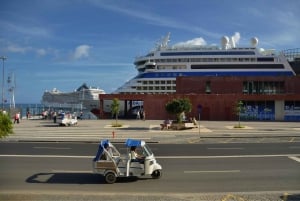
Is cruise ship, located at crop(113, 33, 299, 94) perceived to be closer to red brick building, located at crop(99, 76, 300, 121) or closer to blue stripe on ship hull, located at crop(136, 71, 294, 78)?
blue stripe on ship hull, located at crop(136, 71, 294, 78)

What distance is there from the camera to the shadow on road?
14.2m

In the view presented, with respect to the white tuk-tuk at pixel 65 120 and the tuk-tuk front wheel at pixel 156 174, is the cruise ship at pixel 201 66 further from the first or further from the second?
the tuk-tuk front wheel at pixel 156 174

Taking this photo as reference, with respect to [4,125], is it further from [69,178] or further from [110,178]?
[110,178]

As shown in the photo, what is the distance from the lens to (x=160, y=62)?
7938 centimetres

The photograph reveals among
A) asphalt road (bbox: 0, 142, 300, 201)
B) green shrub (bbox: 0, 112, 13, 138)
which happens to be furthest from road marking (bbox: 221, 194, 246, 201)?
green shrub (bbox: 0, 112, 13, 138)

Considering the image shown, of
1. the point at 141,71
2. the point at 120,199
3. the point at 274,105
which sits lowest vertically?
the point at 120,199

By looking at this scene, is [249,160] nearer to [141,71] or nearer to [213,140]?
[213,140]

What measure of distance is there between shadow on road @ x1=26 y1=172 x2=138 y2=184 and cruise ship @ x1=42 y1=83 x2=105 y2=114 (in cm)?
9425

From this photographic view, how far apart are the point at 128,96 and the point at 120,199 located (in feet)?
149

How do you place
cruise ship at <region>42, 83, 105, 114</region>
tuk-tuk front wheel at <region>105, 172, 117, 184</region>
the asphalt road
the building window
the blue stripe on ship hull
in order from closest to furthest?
the asphalt road → tuk-tuk front wheel at <region>105, 172, 117, 184</region> → the building window → the blue stripe on ship hull → cruise ship at <region>42, 83, 105, 114</region>

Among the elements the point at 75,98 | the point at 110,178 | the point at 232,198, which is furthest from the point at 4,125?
the point at 75,98

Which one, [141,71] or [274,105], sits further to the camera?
[141,71]

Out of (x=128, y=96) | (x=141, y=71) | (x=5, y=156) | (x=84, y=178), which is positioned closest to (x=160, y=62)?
(x=141, y=71)

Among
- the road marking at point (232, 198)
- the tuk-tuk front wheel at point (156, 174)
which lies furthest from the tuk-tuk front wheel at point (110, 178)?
the road marking at point (232, 198)
